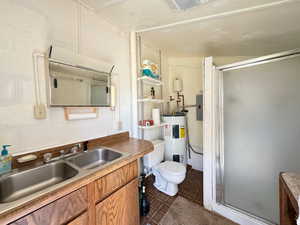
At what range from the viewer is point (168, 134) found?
2.45 meters

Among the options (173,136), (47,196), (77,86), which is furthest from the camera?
(173,136)

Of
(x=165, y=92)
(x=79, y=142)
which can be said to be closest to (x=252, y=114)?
(x=165, y=92)

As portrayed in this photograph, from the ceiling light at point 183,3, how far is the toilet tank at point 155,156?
1.78 metres

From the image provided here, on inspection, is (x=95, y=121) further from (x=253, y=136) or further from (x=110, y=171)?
(x=253, y=136)

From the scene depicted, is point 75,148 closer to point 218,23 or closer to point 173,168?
point 173,168

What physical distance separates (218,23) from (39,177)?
2242 millimetres

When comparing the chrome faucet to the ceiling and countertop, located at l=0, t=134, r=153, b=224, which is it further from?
the ceiling

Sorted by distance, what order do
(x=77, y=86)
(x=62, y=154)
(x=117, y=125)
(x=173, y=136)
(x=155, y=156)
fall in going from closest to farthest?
(x=62, y=154), (x=77, y=86), (x=117, y=125), (x=155, y=156), (x=173, y=136)

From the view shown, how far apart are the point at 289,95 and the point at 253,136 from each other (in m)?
0.54

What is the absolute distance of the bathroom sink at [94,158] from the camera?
1188mm

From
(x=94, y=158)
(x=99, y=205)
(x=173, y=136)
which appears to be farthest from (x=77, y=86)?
(x=173, y=136)

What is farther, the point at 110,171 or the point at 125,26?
the point at 125,26

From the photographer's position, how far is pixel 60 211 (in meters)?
0.71

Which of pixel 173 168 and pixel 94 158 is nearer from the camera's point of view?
pixel 94 158
